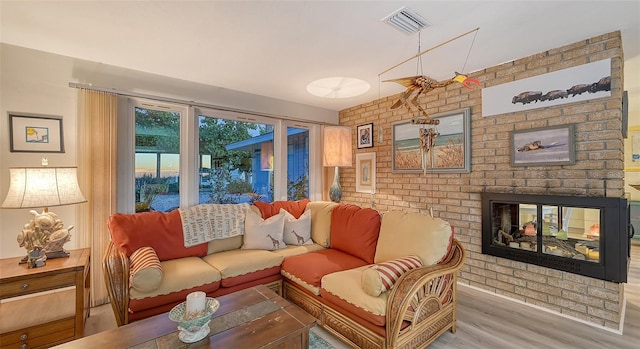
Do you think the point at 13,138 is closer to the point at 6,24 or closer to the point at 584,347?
the point at 6,24

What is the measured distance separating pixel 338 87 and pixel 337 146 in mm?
790

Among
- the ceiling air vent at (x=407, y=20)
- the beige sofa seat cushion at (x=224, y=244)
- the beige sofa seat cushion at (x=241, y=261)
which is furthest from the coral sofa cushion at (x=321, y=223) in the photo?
the ceiling air vent at (x=407, y=20)

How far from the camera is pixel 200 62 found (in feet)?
9.04

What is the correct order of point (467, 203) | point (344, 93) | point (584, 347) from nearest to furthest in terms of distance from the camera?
point (584, 347) → point (467, 203) → point (344, 93)

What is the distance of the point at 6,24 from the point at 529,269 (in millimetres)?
5003

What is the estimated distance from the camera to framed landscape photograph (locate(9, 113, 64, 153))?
2.36 m

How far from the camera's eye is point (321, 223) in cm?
316

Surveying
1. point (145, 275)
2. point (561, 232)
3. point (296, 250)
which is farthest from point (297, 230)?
point (561, 232)

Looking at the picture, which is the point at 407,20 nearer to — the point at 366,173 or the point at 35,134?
the point at 366,173

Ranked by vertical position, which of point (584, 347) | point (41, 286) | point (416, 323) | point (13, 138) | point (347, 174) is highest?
point (13, 138)

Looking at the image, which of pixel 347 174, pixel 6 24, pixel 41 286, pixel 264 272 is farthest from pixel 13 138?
pixel 347 174

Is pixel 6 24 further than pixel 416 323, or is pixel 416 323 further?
pixel 6 24

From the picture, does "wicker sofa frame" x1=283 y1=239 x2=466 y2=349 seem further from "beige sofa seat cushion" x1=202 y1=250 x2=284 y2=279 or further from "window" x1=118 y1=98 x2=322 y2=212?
"window" x1=118 y1=98 x2=322 y2=212

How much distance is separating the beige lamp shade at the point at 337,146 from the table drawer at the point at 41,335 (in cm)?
279
